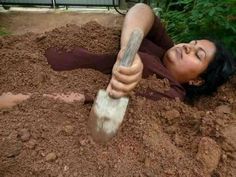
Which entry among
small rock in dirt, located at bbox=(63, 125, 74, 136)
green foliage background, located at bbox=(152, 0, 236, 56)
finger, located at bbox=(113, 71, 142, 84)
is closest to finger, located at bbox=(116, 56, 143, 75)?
finger, located at bbox=(113, 71, 142, 84)

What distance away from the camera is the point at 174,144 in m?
1.87

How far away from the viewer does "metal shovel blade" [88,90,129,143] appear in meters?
1.78

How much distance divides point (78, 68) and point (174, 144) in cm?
75

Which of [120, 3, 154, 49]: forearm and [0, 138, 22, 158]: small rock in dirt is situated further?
[120, 3, 154, 49]: forearm

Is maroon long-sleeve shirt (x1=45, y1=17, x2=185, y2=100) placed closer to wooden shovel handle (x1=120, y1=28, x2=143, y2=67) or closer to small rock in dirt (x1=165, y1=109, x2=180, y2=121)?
small rock in dirt (x1=165, y1=109, x2=180, y2=121)

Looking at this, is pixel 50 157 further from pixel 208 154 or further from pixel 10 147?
pixel 208 154

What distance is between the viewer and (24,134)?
1.76 metres

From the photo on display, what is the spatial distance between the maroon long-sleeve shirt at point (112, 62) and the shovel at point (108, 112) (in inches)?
13.6

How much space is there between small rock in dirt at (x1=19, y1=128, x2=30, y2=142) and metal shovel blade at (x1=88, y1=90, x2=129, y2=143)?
0.86ft

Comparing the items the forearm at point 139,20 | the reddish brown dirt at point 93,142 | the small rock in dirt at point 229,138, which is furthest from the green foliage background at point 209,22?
the small rock in dirt at point 229,138

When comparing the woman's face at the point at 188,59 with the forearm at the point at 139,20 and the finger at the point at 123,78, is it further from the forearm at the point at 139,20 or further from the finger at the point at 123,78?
the finger at the point at 123,78

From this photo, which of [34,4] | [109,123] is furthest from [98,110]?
[34,4]

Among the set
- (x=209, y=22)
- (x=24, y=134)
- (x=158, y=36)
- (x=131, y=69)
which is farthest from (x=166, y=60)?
(x=24, y=134)

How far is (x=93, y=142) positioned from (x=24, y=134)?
28 cm
